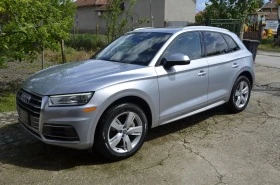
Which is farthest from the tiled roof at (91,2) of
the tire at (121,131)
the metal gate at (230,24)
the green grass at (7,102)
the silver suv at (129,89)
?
the tire at (121,131)

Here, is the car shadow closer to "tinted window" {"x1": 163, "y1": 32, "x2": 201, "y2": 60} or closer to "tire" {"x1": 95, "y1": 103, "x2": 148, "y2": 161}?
"tire" {"x1": 95, "y1": 103, "x2": 148, "y2": 161}

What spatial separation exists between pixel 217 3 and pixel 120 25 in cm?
981

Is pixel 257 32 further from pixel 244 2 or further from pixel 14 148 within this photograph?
pixel 14 148

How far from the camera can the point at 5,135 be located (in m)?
4.91

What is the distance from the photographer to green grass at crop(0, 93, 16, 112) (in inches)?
237

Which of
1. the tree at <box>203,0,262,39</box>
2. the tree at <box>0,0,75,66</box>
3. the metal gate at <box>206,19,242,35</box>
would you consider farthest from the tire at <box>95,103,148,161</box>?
the tree at <box>203,0,262,39</box>

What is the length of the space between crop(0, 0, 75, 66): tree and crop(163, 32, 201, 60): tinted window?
2791 mm

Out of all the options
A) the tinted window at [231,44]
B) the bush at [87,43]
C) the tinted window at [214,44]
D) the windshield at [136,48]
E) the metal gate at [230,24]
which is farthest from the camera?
the bush at [87,43]

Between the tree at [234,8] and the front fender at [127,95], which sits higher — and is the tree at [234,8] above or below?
above

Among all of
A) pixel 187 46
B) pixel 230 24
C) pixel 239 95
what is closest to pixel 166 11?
pixel 230 24

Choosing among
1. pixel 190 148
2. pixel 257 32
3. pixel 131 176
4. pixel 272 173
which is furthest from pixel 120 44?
pixel 257 32

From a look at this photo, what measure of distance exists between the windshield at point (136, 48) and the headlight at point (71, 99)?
1.08 metres

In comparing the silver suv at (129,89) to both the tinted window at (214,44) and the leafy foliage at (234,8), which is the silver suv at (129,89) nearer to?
the tinted window at (214,44)

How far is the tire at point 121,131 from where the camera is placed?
12.5 feet
